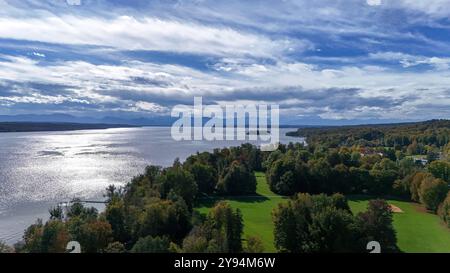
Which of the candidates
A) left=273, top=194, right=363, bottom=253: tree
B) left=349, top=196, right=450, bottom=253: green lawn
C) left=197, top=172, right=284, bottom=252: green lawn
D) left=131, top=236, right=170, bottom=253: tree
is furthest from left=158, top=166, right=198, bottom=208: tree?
left=131, top=236, right=170, bottom=253: tree

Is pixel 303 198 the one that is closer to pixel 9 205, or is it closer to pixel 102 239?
pixel 102 239

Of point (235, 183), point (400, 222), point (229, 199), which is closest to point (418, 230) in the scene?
point (400, 222)

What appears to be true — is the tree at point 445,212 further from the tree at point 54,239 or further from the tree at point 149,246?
the tree at point 54,239

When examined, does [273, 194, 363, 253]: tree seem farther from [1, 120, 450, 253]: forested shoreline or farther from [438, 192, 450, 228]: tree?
[438, 192, 450, 228]: tree

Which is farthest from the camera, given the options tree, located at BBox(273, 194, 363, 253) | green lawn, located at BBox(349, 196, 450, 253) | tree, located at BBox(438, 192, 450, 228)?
tree, located at BBox(438, 192, 450, 228)

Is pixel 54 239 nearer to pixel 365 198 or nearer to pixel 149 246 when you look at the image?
pixel 149 246

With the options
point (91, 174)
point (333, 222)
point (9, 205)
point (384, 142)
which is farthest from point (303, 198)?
point (384, 142)

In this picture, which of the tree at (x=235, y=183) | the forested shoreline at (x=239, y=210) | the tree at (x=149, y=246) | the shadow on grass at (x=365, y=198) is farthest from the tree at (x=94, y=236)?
the shadow on grass at (x=365, y=198)
